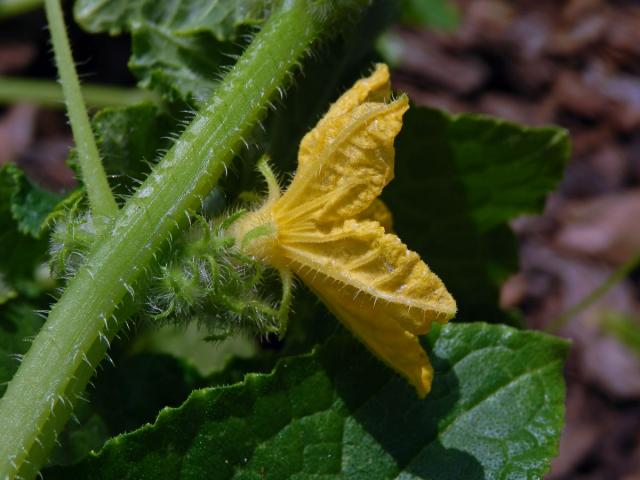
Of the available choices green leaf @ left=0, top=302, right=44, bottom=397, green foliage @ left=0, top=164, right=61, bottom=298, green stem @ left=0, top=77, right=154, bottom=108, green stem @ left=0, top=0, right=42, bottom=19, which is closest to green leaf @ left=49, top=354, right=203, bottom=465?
green leaf @ left=0, top=302, right=44, bottom=397

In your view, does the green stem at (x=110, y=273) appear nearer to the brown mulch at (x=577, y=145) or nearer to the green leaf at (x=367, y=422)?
the green leaf at (x=367, y=422)

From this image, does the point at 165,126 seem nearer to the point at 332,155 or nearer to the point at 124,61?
the point at 332,155

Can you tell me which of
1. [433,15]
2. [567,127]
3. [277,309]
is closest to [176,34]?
[277,309]

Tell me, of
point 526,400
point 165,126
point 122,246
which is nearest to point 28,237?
point 165,126

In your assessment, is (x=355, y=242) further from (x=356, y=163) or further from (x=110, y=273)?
(x=110, y=273)

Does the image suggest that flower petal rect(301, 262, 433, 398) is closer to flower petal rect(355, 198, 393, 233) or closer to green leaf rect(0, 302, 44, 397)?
flower petal rect(355, 198, 393, 233)

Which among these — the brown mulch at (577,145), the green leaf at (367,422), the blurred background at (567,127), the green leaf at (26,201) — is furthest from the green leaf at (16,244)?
the brown mulch at (577,145)
